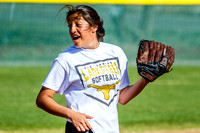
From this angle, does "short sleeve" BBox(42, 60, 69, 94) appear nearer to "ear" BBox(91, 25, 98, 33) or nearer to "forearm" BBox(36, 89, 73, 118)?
"forearm" BBox(36, 89, 73, 118)

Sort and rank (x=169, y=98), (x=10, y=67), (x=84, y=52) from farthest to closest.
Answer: (x=10, y=67)
(x=169, y=98)
(x=84, y=52)

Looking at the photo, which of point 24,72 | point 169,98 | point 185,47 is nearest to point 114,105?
point 169,98

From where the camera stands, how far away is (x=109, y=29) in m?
14.9

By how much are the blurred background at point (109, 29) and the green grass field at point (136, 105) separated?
136 cm

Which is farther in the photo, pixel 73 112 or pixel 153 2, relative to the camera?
pixel 153 2

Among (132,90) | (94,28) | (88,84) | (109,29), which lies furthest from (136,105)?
(109,29)

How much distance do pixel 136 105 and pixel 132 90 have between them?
588cm

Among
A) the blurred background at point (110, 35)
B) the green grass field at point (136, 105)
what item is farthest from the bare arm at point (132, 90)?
the blurred background at point (110, 35)

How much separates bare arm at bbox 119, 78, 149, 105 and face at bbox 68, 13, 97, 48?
1.54ft

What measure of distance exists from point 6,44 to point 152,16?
545cm

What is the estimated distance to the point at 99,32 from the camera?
3.13 metres

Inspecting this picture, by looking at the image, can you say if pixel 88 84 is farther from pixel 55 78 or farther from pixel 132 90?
pixel 132 90

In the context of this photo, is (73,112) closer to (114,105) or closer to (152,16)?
(114,105)

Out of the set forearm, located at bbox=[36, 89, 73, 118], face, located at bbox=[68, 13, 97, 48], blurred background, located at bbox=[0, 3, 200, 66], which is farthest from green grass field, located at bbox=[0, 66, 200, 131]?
forearm, located at bbox=[36, 89, 73, 118]
